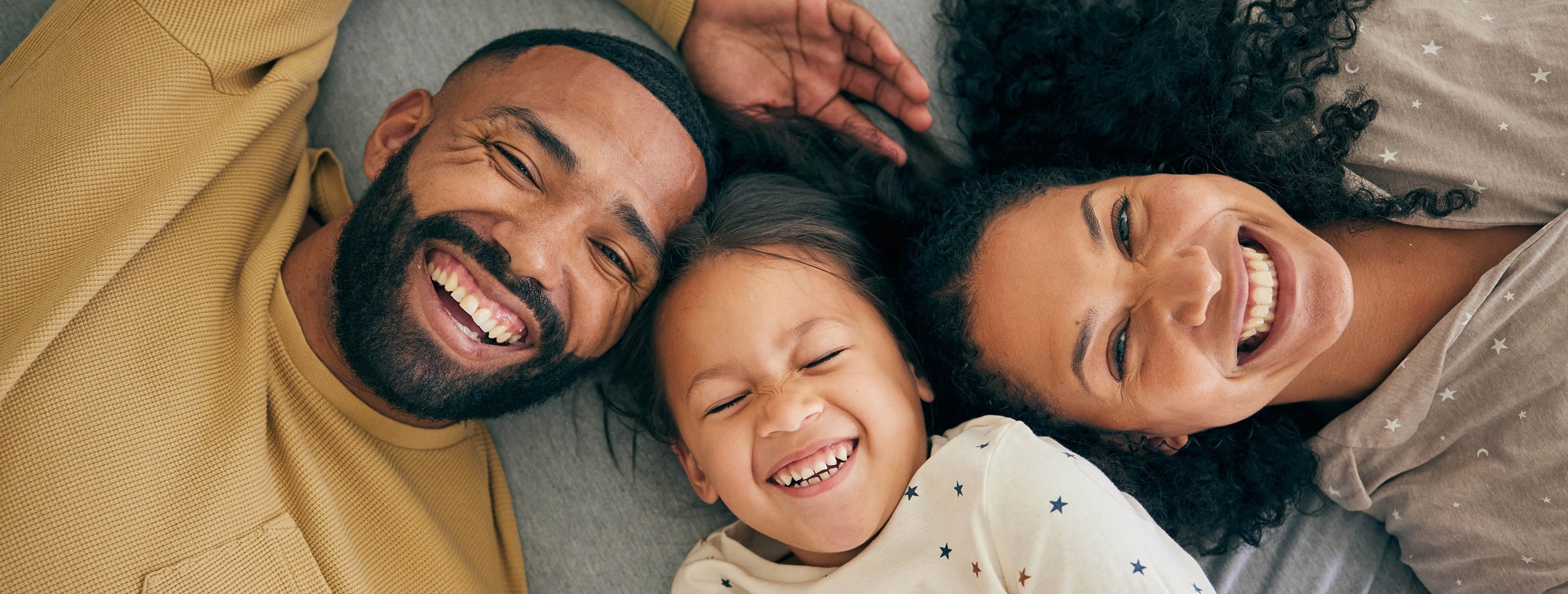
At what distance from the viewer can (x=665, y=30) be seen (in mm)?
2012

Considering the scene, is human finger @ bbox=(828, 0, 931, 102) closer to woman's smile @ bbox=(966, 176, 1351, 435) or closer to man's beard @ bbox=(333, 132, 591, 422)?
woman's smile @ bbox=(966, 176, 1351, 435)

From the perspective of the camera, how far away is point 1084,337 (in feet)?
4.84

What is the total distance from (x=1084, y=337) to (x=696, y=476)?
85cm

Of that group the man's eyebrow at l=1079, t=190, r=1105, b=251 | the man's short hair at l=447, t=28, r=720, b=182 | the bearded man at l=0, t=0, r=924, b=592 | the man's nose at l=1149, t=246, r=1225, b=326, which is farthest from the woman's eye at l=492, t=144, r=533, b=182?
the man's nose at l=1149, t=246, r=1225, b=326

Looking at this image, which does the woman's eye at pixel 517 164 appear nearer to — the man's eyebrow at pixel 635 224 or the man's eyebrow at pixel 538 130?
the man's eyebrow at pixel 538 130

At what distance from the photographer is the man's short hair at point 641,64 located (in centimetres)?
169

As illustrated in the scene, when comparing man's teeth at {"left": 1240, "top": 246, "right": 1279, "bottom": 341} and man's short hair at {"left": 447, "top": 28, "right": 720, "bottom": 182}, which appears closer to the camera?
man's teeth at {"left": 1240, "top": 246, "right": 1279, "bottom": 341}

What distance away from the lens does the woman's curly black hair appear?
1.68 m

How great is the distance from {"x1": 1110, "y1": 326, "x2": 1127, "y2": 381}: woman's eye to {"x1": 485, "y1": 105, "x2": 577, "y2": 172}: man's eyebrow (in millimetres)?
1038

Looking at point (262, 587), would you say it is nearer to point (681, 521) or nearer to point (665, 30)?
point (681, 521)

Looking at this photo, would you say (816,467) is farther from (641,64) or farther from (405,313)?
(641,64)

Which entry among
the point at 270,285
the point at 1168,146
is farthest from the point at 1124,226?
the point at 270,285

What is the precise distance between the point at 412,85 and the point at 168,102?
526mm

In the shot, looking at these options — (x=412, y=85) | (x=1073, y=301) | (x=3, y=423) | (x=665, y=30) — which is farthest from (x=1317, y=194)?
(x=3, y=423)
